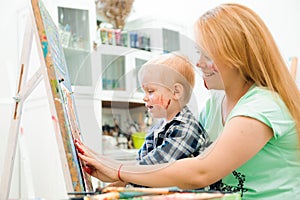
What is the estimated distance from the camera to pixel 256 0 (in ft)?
11.1

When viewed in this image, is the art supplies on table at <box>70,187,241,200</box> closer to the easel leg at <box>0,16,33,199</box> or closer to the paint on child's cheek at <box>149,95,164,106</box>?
the paint on child's cheek at <box>149,95,164,106</box>

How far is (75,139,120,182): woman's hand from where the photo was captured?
93cm

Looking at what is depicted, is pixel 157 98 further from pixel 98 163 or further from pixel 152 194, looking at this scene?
pixel 152 194

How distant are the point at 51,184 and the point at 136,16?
1791 millimetres

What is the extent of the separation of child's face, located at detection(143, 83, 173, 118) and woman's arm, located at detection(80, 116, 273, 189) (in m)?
0.15

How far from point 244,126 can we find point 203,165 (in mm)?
136

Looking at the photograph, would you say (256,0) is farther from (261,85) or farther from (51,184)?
(261,85)

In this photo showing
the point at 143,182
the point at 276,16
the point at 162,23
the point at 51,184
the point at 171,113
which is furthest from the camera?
the point at 162,23

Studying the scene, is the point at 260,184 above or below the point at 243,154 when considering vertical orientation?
below

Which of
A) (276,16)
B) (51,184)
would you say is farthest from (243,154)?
(276,16)

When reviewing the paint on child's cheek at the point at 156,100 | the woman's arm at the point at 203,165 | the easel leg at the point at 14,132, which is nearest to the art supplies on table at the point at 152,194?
the woman's arm at the point at 203,165

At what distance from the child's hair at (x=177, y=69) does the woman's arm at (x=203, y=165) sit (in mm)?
135

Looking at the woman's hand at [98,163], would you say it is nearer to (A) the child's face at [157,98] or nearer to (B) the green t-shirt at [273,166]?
(A) the child's face at [157,98]

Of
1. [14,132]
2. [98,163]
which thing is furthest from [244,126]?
[14,132]
